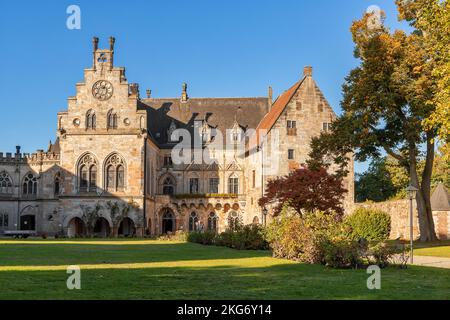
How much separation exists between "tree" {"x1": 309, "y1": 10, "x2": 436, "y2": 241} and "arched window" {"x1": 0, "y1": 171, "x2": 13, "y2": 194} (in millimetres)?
44952

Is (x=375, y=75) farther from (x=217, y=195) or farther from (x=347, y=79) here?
(x=217, y=195)

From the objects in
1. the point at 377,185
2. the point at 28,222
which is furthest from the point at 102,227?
the point at 377,185

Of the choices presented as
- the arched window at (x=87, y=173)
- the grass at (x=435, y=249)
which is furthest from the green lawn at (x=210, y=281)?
the arched window at (x=87, y=173)

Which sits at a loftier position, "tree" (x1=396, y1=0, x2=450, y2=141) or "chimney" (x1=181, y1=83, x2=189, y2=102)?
"chimney" (x1=181, y1=83, x2=189, y2=102)

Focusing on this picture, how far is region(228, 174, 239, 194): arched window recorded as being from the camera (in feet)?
241

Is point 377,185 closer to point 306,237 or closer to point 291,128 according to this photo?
point 291,128

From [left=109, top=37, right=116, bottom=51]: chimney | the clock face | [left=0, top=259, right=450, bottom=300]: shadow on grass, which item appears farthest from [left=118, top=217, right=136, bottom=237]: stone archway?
[left=0, top=259, right=450, bottom=300]: shadow on grass

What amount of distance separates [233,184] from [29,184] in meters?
23.9

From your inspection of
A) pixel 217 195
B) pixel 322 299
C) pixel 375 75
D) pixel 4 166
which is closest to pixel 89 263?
pixel 322 299

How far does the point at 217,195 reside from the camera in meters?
71.4

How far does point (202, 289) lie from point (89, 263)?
897 cm

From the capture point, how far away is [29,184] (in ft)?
246

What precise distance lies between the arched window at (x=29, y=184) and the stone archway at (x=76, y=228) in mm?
10025

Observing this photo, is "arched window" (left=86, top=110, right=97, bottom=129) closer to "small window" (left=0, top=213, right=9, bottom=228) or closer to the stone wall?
"small window" (left=0, top=213, right=9, bottom=228)
